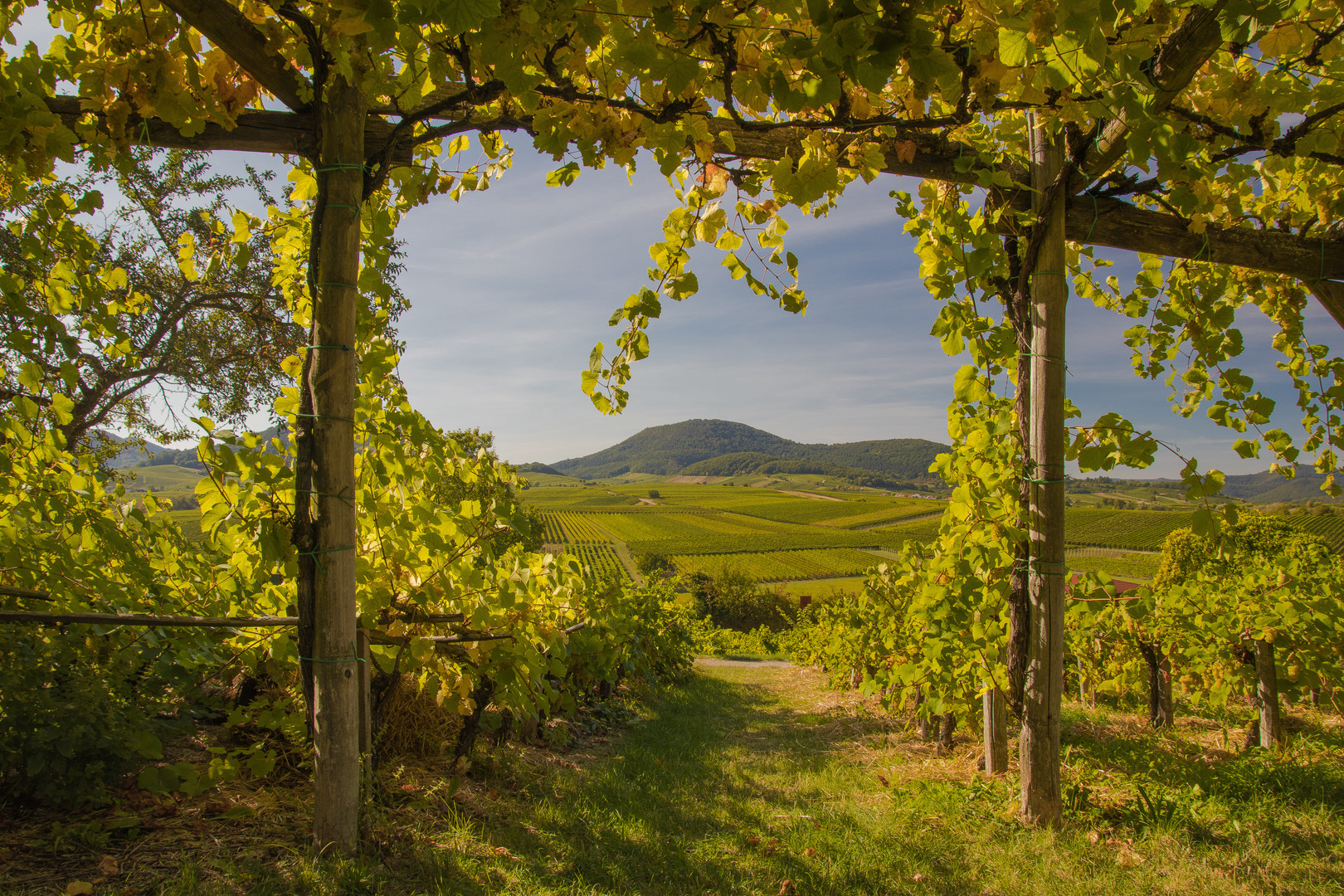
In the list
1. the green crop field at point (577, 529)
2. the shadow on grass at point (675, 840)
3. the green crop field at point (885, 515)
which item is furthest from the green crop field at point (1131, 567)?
the green crop field at point (577, 529)

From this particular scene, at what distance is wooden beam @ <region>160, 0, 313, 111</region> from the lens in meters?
1.72

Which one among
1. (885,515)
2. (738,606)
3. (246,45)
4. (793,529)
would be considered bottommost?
(738,606)

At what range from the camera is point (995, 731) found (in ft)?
10.7

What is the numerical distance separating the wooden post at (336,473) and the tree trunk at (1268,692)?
539 cm

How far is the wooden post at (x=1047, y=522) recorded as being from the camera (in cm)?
254

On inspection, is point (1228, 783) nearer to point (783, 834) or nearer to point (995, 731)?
point (995, 731)

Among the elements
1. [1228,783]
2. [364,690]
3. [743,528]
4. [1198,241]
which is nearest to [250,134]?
[364,690]

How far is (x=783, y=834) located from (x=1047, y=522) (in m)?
1.77

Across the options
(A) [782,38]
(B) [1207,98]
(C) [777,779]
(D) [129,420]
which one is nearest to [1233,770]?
(C) [777,779]

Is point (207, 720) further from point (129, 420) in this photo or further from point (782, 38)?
point (129, 420)

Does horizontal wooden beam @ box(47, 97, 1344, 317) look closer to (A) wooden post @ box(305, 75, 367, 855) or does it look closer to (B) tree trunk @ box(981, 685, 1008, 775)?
(A) wooden post @ box(305, 75, 367, 855)

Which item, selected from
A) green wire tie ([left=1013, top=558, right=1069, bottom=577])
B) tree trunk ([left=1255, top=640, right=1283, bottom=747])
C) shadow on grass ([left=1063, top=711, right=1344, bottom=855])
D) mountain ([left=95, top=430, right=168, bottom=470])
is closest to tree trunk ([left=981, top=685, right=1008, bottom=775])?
shadow on grass ([left=1063, top=711, right=1344, bottom=855])

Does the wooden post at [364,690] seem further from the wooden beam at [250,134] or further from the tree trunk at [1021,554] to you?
the tree trunk at [1021,554]

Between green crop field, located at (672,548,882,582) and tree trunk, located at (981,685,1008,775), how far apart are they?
149 ft
